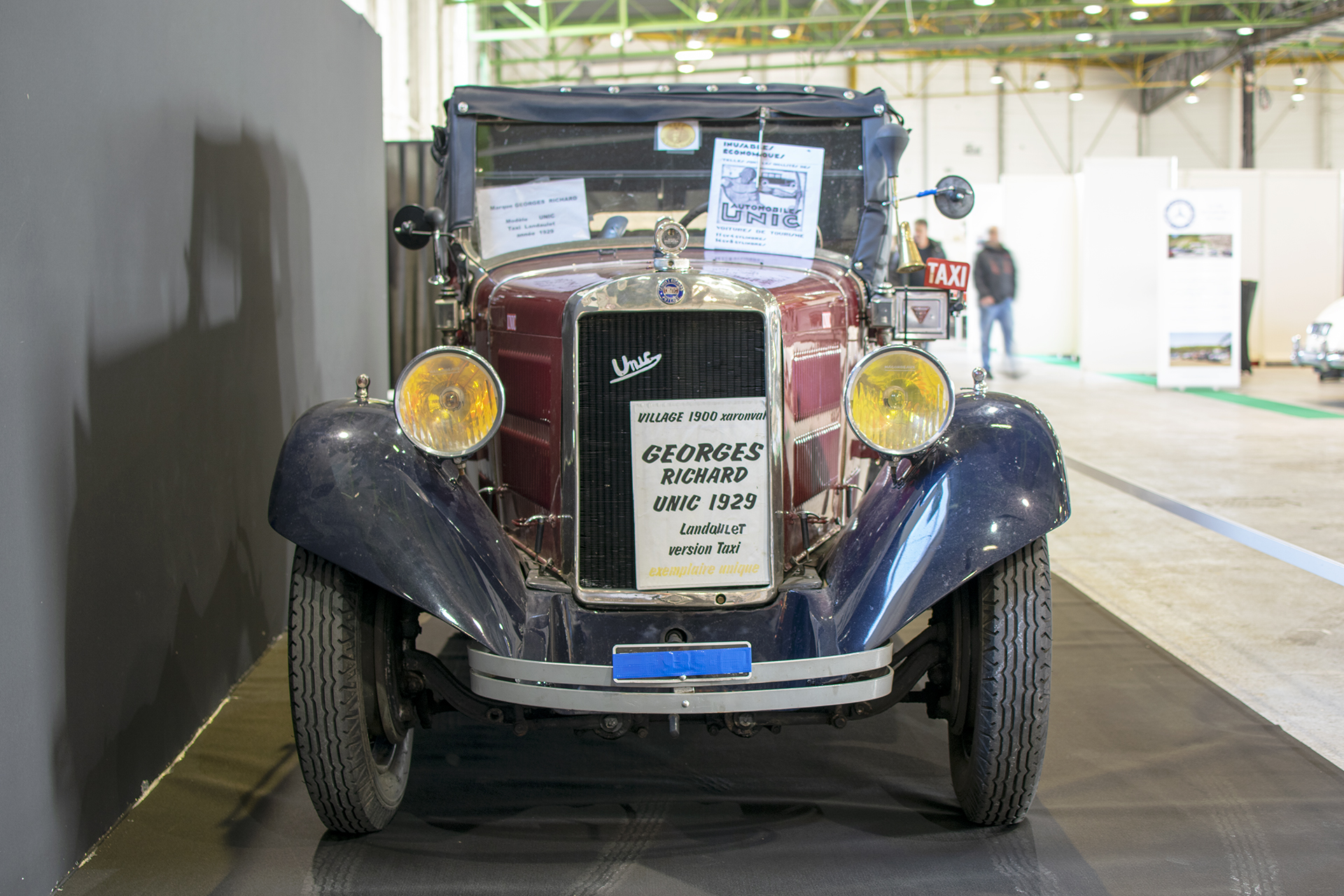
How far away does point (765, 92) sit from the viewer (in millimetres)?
3506

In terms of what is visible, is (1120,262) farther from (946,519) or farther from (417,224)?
(946,519)

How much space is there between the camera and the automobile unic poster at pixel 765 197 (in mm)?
3355

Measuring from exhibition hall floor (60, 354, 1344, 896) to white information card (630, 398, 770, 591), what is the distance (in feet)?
2.07

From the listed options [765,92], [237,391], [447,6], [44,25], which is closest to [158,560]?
[237,391]

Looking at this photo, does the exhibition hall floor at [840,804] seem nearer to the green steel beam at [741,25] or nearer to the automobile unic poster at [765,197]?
the automobile unic poster at [765,197]

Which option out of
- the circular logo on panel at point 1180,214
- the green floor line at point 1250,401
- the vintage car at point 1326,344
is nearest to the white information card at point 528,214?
the green floor line at point 1250,401

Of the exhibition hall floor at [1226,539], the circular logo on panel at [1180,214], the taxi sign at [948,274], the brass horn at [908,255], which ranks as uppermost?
the circular logo on panel at [1180,214]

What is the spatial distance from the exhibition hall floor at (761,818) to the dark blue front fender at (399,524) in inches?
22.9

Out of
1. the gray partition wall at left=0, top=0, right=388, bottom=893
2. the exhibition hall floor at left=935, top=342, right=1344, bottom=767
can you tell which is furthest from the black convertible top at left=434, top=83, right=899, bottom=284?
the exhibition hall floor at left=935, top=342, right=1344, bottom=767

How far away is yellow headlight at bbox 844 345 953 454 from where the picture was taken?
2.45m

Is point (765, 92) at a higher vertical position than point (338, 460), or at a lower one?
higher

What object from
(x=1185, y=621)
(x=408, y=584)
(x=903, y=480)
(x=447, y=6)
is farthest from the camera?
(x=447, y=6)

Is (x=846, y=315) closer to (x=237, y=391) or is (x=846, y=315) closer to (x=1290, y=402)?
(x=237, y=391)

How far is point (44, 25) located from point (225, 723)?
1.93 metres
